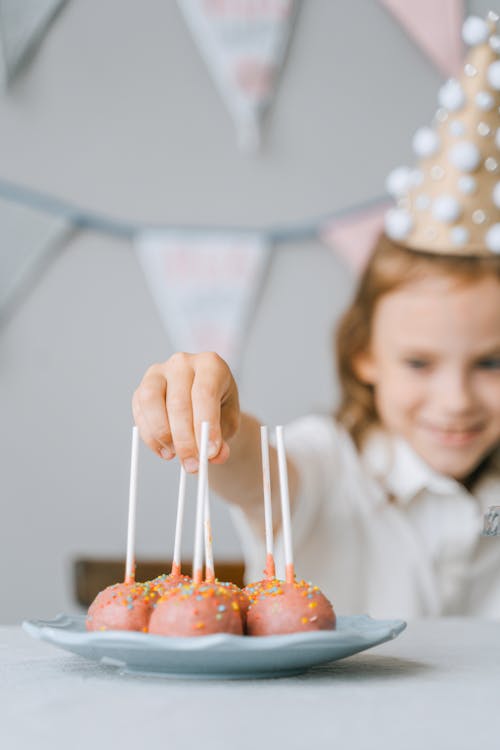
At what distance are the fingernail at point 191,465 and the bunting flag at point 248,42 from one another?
1.31 meters

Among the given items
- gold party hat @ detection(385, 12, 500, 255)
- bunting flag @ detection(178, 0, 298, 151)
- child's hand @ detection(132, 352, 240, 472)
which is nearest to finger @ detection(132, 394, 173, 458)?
child's hand @ detection(132, 352, 240, 472)

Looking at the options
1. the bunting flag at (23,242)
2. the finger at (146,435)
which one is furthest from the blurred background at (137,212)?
the finger at (146,435)

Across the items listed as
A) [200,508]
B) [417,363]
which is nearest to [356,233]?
[417,363]

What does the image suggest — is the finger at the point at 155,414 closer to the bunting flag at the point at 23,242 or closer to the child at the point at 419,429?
the child at the point at 419,429

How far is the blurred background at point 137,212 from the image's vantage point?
195cm

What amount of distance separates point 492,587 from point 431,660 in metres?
0.89

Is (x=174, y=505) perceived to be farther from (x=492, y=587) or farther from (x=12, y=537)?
(x=492, y=587)

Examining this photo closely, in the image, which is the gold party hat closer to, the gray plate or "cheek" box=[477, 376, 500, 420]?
"cheek" box=[477, 376, 500, 420]

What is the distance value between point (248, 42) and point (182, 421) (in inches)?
52.5

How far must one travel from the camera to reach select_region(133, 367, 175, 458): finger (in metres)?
0.79

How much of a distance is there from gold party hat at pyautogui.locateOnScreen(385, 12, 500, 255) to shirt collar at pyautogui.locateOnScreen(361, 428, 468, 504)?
0.33 meters

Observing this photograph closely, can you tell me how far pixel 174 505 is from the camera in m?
1.97

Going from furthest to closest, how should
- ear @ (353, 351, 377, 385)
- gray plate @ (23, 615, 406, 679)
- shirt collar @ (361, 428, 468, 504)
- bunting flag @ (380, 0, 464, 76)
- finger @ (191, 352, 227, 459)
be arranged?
bunting flag @ (380, 0, 464, 76) → ear @ (353, 351, 377, 385) → shirt collar @ (361, 428, 468, 504) → finger @ (191, 352, 227, 459) → gray plate @ (23, 615, 406, 679)

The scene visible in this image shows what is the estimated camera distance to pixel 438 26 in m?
1.90
